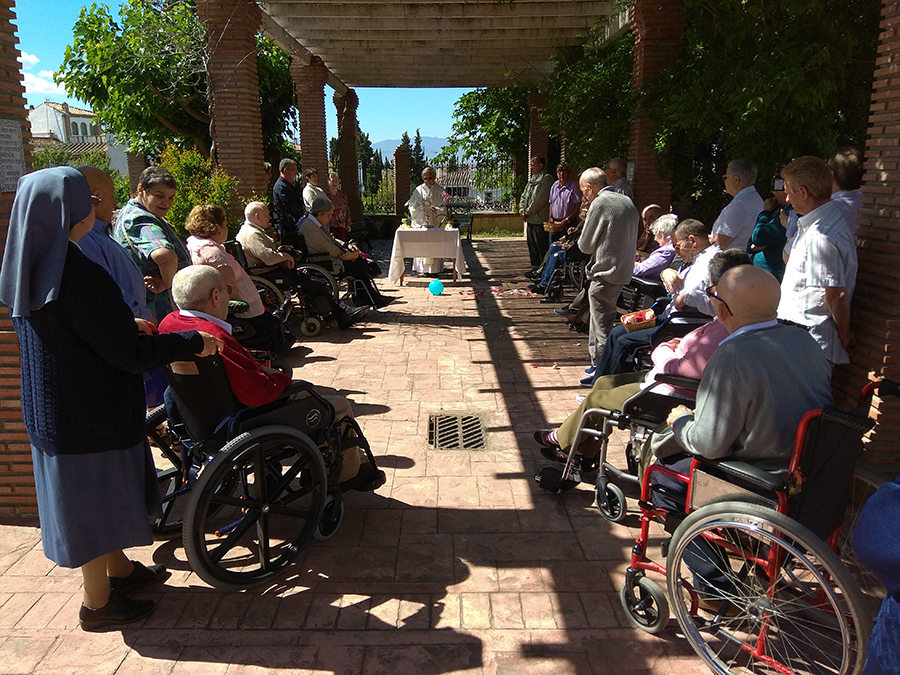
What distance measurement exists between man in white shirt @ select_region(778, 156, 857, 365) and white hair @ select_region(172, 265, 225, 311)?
2708 millimetres

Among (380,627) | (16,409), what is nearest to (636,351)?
(380,627)

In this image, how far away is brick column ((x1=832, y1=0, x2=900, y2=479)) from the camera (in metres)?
2.97

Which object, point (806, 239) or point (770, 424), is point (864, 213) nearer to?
point (806, 239)

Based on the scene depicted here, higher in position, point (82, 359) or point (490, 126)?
point (490, 126)

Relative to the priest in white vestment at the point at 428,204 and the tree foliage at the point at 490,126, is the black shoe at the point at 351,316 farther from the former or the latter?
the tree foliage at the point at 490,126

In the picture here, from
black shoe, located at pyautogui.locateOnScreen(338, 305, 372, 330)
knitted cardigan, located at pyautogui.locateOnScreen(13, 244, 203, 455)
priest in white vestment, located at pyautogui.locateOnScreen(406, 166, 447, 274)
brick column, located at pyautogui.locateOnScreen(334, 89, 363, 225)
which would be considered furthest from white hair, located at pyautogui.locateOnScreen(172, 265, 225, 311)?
brick column, located at pyautogui.locateOnScreen(334, 89, 363, 225)

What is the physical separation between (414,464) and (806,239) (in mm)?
2411

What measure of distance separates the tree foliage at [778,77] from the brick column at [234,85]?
15.7ft

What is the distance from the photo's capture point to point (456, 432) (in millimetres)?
4516

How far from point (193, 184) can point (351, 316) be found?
2189 mm

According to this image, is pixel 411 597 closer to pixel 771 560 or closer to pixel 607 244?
pixel 771 560

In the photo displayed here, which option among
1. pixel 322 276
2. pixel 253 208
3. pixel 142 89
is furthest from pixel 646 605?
pixel 142 89

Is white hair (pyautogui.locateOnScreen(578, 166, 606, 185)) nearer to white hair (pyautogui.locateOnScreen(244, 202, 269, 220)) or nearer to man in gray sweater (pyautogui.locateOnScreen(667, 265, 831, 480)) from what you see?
white hair (pyautogui.locateOnScreen(244, 202, 269, 220))

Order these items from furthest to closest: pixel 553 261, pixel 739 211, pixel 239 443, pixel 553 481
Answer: pixel 553 261 < pixel 739 211 < pixel 553 481 < pixel 239 443
